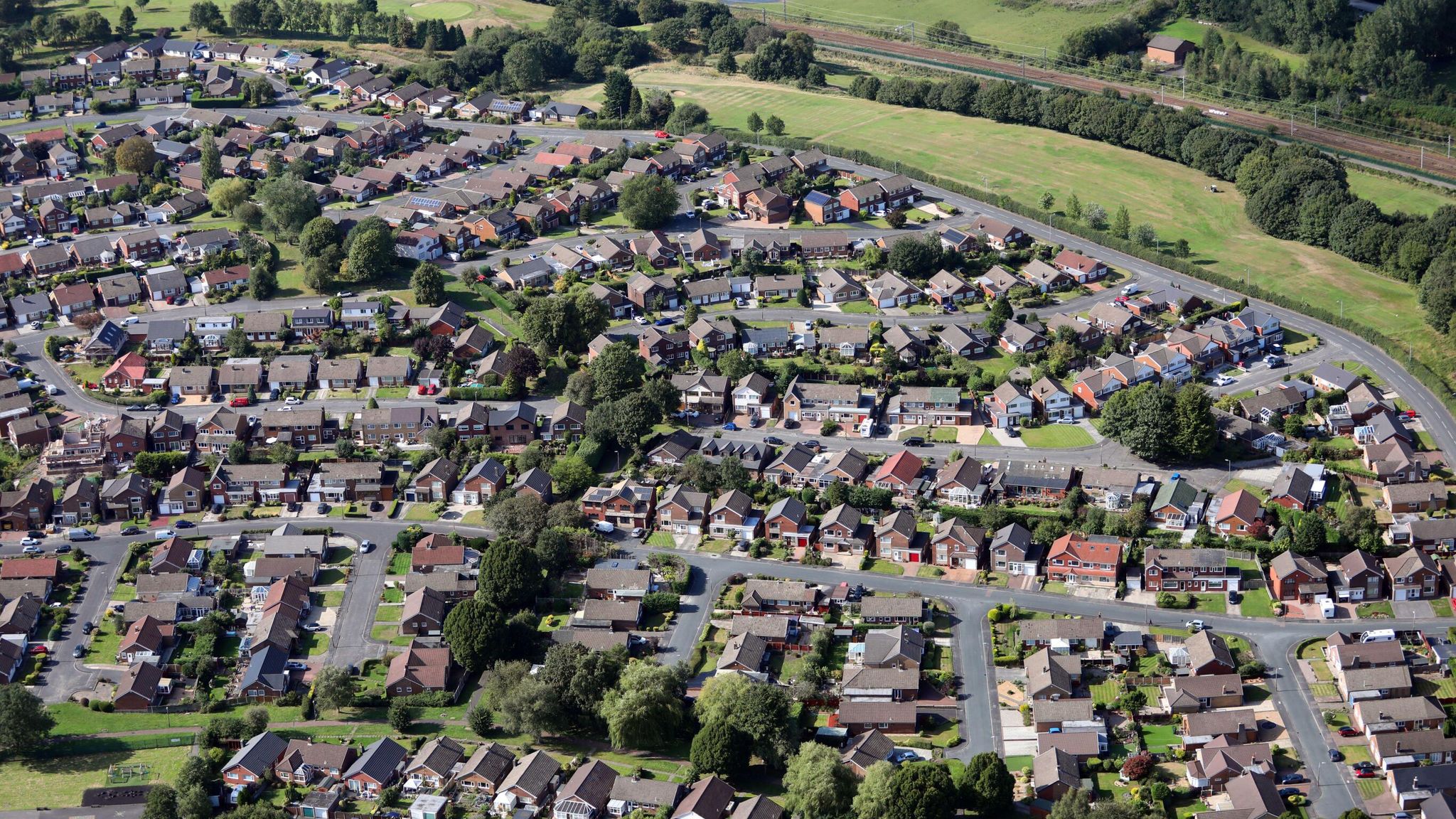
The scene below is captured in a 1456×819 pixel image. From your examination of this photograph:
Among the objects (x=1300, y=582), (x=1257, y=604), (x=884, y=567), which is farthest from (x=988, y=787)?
(x=1300, y=582)

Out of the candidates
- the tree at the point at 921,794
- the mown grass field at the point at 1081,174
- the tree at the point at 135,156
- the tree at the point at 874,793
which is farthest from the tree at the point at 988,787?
the tree at the point at 135,156

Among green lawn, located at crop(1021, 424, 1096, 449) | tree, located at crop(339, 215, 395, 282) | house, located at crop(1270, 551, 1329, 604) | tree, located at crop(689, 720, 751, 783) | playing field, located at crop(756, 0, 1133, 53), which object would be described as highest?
playing field, located at crop(756, 0, 1133, 53)

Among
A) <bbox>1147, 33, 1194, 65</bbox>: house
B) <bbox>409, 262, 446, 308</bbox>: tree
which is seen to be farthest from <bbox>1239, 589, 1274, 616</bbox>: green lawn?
<bbox>1147, 33, 1194, 65</bbox>: house

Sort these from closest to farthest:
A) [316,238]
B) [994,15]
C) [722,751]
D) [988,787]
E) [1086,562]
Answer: [988,787], [722,751], [1086,562], [316,238], [994,15]

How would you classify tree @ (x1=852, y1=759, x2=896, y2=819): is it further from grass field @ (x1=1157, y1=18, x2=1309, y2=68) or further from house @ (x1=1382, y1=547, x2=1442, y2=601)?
grass field @ (x1=1157, y1=18, x2=1309, y2=68)

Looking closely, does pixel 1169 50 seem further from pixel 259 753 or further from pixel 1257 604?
pixel 259 753

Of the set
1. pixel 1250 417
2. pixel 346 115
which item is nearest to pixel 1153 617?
pixel 1250 417

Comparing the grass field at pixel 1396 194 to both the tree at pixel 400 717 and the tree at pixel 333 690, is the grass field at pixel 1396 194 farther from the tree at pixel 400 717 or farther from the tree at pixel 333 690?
the tree at pixel 333 690
